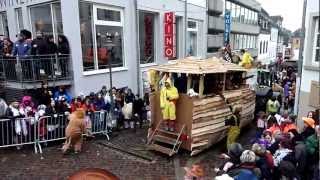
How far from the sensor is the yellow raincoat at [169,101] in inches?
373

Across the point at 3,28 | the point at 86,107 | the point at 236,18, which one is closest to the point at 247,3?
the point at 236,18

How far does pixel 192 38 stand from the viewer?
2045cm

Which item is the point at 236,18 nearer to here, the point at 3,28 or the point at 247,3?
the point at 247,3

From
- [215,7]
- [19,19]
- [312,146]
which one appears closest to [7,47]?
[19,19]

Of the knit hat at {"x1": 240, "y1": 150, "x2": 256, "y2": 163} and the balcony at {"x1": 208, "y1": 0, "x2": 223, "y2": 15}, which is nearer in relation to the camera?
the knit hat at {"x1": 240, "y1": 150, "x2": 256, "y2": 163}

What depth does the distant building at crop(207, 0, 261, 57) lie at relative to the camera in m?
26.8

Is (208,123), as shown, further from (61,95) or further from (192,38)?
(192,38)

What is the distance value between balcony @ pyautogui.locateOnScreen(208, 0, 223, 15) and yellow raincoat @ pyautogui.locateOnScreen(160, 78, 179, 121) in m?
17.1

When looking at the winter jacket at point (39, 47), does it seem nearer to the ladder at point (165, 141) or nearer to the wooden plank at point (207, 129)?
the ladder at point (165, 141)

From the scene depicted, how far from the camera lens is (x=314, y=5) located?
9.85m

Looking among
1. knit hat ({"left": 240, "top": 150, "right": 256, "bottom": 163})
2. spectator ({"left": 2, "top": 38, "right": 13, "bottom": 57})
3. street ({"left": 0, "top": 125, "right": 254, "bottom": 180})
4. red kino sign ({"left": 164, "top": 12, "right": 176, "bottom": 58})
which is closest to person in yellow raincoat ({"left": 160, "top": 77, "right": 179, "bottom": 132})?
street ({"left": 0, "top": 125, "right": 254, "bottom": 180})

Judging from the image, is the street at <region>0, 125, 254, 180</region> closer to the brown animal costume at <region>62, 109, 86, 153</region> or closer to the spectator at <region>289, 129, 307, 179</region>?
the brown animal costume at <region>62, 109, 86, 153</region>

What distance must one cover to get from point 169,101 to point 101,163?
2586 mm

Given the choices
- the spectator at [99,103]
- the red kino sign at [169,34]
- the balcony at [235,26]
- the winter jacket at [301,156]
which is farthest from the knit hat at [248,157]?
the balcony at [235,26]
